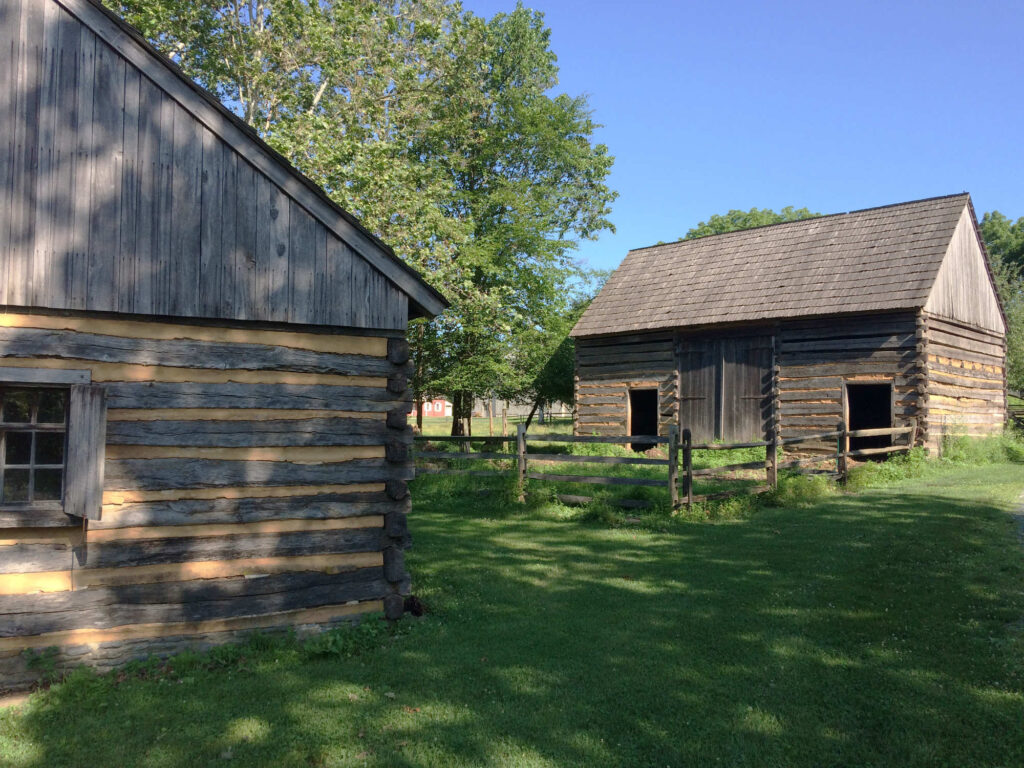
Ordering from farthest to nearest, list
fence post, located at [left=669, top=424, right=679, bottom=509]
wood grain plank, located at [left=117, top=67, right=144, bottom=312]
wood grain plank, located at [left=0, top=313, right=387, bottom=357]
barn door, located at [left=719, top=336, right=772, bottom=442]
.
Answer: barn door, located at [left=719, top=336, right=772, bottom=442]
fence post, located at [left=669, top=424, right=679, bottom=509]
wood grain plank, located at [left=117, top=67, right=144, bottom=312]
wood grain plank, located at [left=0, top=313, right=387, bottom=357]

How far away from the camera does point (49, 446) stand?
19.6 feet

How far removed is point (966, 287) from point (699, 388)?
834 centimetres

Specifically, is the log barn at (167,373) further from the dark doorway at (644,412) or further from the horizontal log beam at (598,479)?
the dark doorway at (644,412)

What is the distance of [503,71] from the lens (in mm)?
31625

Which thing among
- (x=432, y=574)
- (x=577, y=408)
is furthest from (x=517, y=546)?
(x=577, y=408)

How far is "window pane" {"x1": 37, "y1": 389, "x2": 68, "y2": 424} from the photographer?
19.6 ft

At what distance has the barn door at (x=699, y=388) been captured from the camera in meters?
21.4

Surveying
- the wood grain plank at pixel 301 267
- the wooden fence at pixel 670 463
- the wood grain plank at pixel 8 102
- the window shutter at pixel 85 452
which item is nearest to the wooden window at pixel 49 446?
the window shutter at pixel 85 452

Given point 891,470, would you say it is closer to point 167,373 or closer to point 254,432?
point 254,432

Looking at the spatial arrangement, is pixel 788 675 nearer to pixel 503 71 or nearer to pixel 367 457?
pixel 367 457

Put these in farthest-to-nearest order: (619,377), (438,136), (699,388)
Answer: (438,136), (619,377), (699,388)

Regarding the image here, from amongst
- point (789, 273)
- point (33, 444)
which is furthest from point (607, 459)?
point (789, 273)

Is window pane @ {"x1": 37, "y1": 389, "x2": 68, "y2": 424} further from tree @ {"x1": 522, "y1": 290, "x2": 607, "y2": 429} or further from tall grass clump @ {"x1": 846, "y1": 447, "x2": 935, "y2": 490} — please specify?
tree @ {"x1": 522, "y1": 290, "x2": 607, "y2": 429}

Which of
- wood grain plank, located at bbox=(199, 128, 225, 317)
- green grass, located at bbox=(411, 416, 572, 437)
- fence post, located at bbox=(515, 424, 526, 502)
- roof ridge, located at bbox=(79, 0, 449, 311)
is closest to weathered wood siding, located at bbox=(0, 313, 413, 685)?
wood grain plank, located at bbox=(199, 128, 225, 317)
